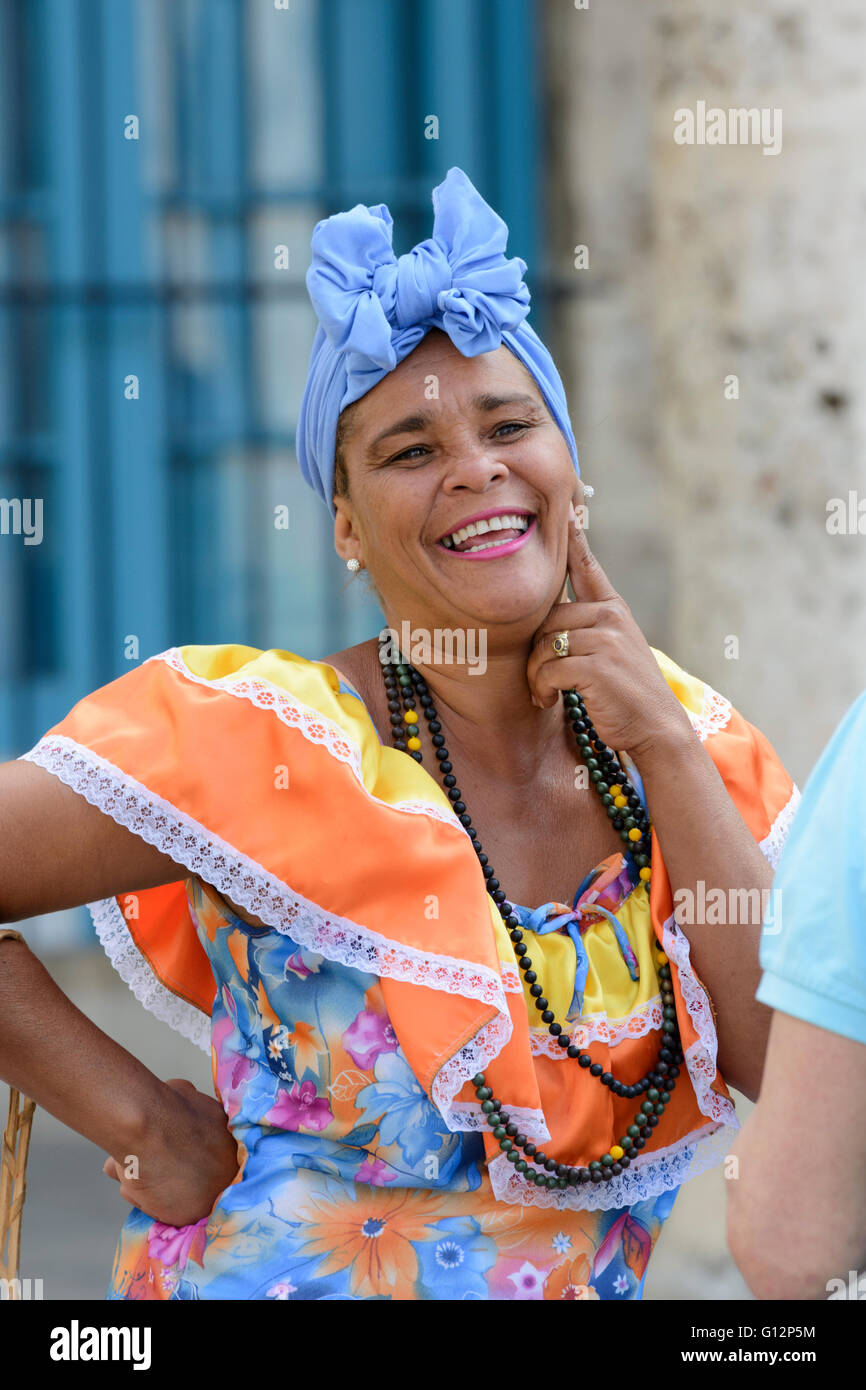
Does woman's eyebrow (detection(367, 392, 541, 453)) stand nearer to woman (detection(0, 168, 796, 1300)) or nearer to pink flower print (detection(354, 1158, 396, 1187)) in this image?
woman (detection(0, 168, 796, 1300))

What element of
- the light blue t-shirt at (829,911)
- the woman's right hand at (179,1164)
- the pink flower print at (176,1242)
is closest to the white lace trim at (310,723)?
the woman's right hand at (179,1164)

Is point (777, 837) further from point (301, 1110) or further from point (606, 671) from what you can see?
point (301, 1110)

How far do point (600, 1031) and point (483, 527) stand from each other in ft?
2.15

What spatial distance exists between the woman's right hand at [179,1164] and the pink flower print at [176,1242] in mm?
13

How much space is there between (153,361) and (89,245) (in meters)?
0.37

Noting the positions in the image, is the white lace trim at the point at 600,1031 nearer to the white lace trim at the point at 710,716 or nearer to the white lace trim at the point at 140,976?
the white lace trim at the point at 710,716

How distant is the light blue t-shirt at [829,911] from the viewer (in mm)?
1225

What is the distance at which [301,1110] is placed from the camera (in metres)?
1.96

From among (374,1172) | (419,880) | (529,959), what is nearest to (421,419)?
(419,880)

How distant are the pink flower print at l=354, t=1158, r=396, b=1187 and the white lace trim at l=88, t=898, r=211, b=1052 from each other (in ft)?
1.14

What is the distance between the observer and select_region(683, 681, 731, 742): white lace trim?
7.24ft

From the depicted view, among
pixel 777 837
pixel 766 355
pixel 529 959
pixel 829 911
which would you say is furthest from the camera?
pixel 766 355

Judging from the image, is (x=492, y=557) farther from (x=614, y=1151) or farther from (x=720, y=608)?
(x=720, y=608)
